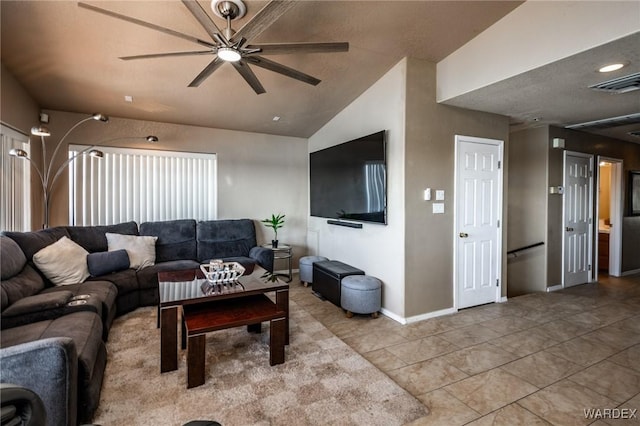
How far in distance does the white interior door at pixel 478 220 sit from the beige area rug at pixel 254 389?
194 cm

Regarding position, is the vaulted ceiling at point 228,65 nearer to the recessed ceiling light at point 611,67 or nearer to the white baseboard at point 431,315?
the recessed ceiling light at point 611,67

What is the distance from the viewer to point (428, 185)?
3.50 meters

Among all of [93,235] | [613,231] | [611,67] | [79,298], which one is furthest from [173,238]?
[613,231]

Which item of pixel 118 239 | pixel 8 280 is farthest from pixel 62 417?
pixel 118 239

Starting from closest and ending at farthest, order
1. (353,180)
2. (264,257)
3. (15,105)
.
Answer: (15,105), (353,180), (264,257)

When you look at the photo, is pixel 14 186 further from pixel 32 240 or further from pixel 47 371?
pixel 47 371

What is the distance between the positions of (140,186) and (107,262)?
145 centimetres

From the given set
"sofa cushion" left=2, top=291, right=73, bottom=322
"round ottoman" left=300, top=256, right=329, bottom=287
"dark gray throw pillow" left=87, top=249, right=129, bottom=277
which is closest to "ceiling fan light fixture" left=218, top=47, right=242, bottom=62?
"sofa cushion" left=2, top=291, right=73, bottom=322

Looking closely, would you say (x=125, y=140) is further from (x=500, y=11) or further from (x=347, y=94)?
(x=500, y=11)

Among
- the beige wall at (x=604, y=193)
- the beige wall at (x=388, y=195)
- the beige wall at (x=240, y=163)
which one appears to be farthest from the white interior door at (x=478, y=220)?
the beige wall at (x=604, y=193)

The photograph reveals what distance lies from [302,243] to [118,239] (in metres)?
2.87

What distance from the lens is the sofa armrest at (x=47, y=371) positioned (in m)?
1.35

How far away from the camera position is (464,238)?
3754 mm

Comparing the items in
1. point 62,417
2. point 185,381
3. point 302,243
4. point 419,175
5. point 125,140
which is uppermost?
point 125,140
